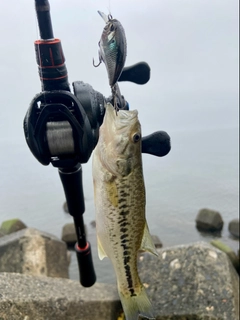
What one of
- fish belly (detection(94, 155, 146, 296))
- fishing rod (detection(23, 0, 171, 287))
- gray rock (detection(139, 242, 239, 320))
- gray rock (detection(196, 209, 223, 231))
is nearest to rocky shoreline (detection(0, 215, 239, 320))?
gray rock (detection(139, 242, 239, 320))

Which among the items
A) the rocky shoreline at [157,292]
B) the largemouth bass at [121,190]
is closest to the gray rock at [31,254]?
the rocky shoreline at [157,292]

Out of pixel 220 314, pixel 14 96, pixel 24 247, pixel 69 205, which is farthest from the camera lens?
pixel 24 247

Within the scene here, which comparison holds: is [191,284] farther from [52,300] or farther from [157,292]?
[52,300]

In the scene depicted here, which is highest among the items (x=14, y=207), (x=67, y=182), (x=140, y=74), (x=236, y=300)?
(x=140, y=74)

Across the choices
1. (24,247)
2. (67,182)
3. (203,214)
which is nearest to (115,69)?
(67,182)

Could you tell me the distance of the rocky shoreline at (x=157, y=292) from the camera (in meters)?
3.16

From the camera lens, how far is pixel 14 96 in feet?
9.16

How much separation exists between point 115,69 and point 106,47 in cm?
9

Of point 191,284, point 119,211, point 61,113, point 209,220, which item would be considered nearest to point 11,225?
point 191,284

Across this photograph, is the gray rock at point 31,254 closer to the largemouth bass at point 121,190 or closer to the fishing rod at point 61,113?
the largemouth bass at point 121,190

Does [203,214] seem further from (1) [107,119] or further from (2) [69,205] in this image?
(1) [107,119]

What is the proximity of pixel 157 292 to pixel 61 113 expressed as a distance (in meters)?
2.87

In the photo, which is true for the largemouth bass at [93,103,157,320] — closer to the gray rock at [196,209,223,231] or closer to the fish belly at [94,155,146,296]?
the fish belly at [94,155,146,296]

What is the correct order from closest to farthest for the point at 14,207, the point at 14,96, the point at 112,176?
1. the point at 112,176
2. the point at 14,96
3. the point at 14,207
